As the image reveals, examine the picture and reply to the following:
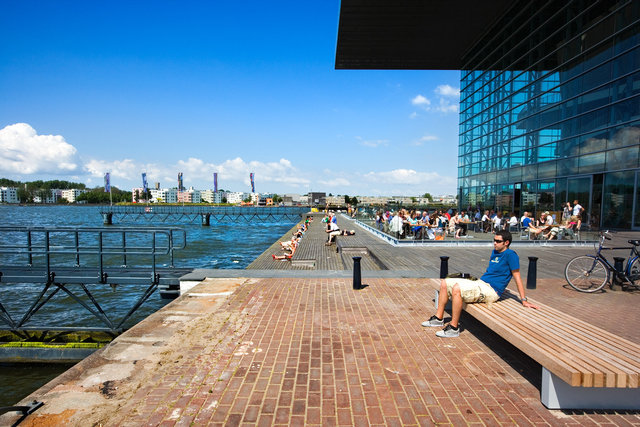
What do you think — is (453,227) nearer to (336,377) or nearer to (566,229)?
(566,229)

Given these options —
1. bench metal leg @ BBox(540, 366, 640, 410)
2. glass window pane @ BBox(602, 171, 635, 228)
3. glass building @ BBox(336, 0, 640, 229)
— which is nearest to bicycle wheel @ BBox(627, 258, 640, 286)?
bench metal leg @ BBox(540, 366, 640, 410)

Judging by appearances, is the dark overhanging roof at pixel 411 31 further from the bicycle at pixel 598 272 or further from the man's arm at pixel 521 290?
the man's arm at pixel 521 290

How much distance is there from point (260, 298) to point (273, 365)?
8.38ft

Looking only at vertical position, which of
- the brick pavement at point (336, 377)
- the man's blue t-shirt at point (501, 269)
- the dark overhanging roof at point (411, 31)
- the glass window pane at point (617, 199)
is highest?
the dark overhanging roof at point (411, 31)

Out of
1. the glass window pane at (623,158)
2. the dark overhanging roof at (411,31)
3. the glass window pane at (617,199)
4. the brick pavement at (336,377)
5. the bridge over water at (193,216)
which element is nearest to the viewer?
the brick pavement at (336,377)

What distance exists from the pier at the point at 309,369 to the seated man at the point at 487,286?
0.82ft

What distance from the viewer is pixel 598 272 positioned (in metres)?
7.04

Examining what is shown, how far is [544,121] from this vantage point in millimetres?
22625

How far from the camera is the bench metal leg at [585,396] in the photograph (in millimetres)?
2980

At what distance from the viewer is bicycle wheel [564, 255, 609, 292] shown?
7023 millimetres

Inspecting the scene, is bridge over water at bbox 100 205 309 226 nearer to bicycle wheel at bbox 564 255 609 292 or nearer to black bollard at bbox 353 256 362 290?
black bollard at bbox 353 256 362 290

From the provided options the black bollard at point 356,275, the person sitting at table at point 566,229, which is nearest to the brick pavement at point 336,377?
the black bollard at point 356,275

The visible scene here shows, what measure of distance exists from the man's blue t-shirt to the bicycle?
3.64 m

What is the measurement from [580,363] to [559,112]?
23996 mm
